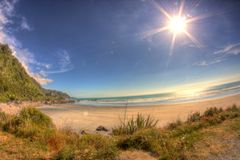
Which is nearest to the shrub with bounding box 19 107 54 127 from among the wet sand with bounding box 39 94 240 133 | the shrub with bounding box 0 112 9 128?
the shrub with bounding box 0 112 9 128

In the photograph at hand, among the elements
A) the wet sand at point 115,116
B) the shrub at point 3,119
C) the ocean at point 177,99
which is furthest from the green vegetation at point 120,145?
the ocean at point 177,99

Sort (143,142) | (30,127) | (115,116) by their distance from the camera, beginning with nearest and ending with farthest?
(143,142)
(30,127)
(115,116)

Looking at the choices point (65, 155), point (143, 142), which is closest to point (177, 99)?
point (143, 142)

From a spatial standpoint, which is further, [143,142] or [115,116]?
[115,116]

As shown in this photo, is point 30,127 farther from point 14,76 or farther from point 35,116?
point 14,76

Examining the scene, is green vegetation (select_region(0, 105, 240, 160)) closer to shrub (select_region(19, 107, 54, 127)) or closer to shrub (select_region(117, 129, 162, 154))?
shrub (select_region(117, 129, 162, 154))

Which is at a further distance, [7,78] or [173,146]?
[7,78]

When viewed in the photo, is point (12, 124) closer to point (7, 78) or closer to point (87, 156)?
point (87, 156)

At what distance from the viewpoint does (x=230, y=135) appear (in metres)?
6.59

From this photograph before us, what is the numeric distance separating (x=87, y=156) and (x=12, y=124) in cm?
510

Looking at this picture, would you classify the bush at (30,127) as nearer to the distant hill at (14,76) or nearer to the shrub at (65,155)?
the shrub at (65,155)

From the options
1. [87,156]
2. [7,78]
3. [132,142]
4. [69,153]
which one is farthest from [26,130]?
[7,78]

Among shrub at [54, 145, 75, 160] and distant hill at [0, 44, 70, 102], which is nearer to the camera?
shrub at [54, 145, 75, 160]

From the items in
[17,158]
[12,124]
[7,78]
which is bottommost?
[17,158]
